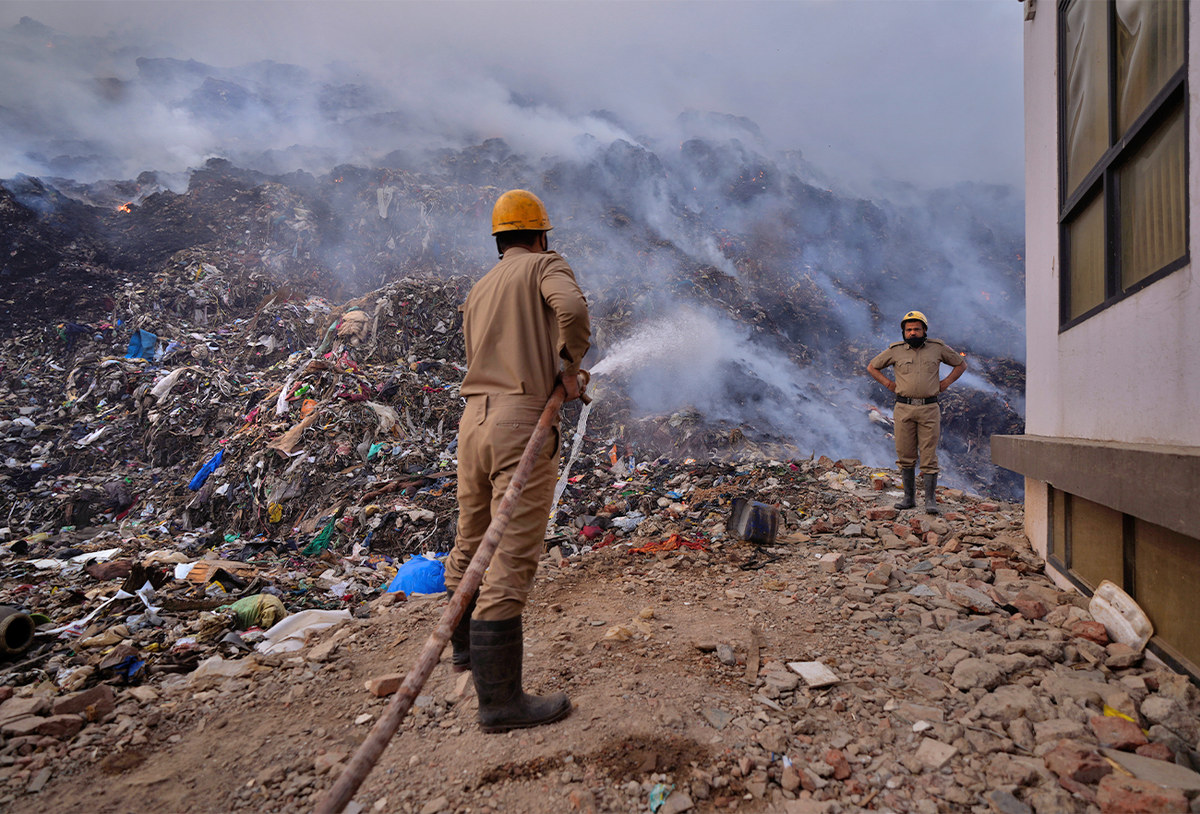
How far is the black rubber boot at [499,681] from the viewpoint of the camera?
6.84ft

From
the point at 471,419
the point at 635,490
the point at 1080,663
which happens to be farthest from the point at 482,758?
the point at 635,490

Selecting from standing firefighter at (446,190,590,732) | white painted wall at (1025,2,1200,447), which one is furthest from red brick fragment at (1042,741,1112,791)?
standing firefighter at (446,190,590,732)

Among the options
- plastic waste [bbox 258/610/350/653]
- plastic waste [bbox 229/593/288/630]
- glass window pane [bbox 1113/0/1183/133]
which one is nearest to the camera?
glass window pane [bbox 1113/0/1183/133]

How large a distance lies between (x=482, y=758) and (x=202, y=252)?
17.3m

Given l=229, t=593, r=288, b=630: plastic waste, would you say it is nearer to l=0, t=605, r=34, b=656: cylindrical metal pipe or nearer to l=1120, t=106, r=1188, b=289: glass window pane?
l=0, t=605, r=34, b=656: cylindrical metal pipe

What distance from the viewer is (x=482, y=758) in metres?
Result: 1.95

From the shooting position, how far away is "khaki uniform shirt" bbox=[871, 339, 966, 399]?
17.3 feet

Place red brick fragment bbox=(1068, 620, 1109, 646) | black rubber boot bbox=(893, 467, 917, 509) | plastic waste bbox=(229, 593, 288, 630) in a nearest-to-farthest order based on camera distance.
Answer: red brick fragment bbox=(1068, 620, 1109, 646)
plastic waste bbox=(229, 593, 288, 630)
black rubber boot bbox=(893, 467, 917, 509)

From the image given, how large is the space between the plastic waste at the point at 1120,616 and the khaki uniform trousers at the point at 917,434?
8.94ft

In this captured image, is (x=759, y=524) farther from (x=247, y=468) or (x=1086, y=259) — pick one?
(x=247, y=468)

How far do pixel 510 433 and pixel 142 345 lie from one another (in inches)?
476

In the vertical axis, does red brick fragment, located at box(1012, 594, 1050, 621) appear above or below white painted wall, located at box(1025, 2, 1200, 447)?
below

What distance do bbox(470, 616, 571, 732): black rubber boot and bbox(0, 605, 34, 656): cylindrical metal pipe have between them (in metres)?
2.65

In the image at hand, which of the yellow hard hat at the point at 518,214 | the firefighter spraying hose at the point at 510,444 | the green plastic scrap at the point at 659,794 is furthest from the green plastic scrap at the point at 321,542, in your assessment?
the green plastic scrap at the point at 659,794
